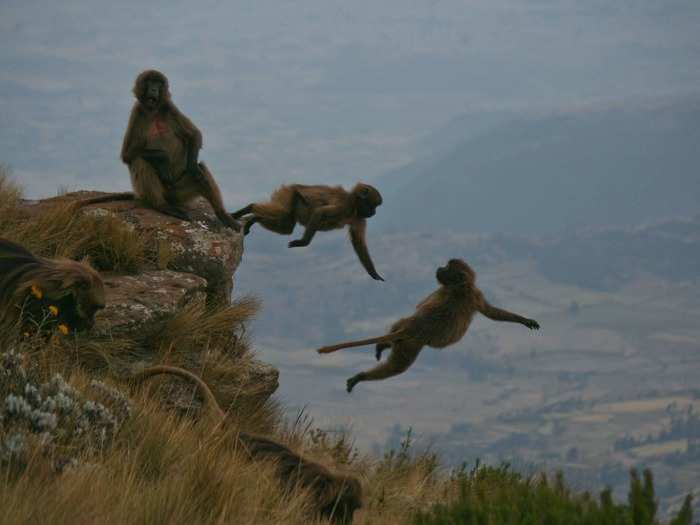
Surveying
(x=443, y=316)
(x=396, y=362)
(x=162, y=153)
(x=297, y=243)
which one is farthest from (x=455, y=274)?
(x=162, y=153)

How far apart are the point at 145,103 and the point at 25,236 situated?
5.76ft

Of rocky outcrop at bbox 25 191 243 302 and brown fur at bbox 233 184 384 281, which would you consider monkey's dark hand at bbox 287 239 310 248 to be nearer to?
brown fur at bbox 233 184 384 281

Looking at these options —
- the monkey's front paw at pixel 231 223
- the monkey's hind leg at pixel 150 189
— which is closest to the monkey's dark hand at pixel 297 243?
the monkey's front paw at pixel 231 223

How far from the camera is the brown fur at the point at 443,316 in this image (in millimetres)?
10344

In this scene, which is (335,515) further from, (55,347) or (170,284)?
(170,284)

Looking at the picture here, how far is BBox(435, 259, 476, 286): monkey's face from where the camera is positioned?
10.3 metres

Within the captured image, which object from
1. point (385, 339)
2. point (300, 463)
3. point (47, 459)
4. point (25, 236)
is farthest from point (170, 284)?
point (47, 459)

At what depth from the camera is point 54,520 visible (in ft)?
19.5

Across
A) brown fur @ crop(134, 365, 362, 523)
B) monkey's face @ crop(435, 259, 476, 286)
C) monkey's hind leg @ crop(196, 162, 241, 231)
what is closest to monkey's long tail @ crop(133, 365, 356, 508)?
brown fur @ crop(134, 365, 362, 523)

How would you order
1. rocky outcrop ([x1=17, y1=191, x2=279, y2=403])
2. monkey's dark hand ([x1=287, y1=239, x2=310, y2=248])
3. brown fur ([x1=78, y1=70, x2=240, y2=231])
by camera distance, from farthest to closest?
brown fur ([x1=78, y1=70, x2=240, y2=231]) → monkey's dark hand ([x1=287, y1=239, x2=310, y2=248]) → rocky outcrop ([x1=17, y1=191, x2=279, y2=403])

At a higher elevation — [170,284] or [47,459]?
[170,284]

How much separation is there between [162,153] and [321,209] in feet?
5.55

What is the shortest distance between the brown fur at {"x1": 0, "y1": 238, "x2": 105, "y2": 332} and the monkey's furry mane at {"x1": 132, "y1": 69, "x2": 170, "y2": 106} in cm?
283

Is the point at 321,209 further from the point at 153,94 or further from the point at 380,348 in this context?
the point at 153,94
